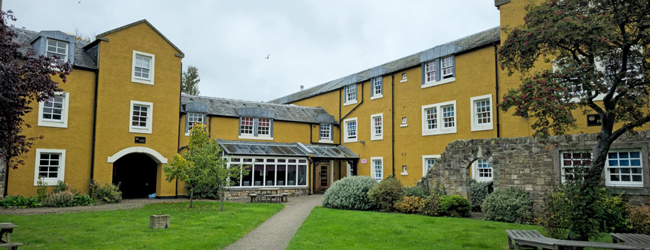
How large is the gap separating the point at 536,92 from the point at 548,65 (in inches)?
348

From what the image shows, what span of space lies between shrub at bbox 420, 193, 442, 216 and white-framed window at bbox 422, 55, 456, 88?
8326mm

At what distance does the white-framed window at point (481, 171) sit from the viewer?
62.1 feet

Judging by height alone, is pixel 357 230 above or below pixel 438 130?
below

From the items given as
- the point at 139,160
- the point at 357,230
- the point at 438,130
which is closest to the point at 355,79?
the point at 438,130

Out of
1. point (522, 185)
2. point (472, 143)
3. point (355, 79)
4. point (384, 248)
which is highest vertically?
point (355, 79)

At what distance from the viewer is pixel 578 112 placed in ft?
49.7

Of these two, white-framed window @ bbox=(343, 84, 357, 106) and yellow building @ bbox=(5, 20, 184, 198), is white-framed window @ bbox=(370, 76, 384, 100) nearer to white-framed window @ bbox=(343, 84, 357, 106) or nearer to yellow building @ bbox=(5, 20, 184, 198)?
white-framed window @ bbox=(343, 84, 357, 106)

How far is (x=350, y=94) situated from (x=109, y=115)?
48.8ft

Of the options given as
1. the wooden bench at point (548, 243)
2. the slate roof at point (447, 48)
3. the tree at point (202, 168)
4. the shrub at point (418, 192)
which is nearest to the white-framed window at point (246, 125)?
the slate roof at point (447, 48)

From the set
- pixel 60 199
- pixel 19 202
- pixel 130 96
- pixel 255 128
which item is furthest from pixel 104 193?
pixel 255 128

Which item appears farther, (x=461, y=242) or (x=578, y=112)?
(x=578, y=112)

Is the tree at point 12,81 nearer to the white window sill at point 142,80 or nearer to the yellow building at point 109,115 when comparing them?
the yellow building at point 109,115

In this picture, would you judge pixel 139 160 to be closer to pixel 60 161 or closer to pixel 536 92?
pixel 60 161

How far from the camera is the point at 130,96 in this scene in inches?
818
